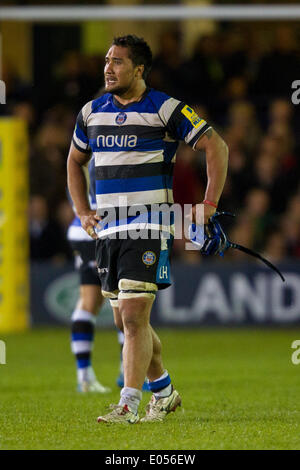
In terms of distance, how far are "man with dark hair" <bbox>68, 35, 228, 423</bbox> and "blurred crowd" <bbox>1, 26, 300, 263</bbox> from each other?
7138 millimetres

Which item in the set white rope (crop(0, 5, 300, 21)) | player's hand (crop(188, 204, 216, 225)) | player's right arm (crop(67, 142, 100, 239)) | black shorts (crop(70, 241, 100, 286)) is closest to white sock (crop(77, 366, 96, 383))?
black shorts (crop(70, 241, 100, 286))

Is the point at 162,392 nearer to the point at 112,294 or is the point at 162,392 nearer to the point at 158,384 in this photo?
the point at 158,384

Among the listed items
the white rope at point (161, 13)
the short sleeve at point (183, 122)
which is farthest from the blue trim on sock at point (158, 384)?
the white rope at point (161, 13)

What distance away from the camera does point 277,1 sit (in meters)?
18.7

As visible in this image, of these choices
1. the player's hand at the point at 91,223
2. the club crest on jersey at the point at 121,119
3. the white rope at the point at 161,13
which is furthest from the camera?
the white rope at the point at 161,13

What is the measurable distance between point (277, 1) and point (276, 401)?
1271 centimetres

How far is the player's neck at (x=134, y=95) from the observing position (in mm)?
6248

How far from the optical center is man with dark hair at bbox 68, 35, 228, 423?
19.7 ft

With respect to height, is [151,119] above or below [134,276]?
above

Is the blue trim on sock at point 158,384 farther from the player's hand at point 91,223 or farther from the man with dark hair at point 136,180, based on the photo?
the player's hand at point 91,223

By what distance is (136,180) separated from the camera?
615 cm
